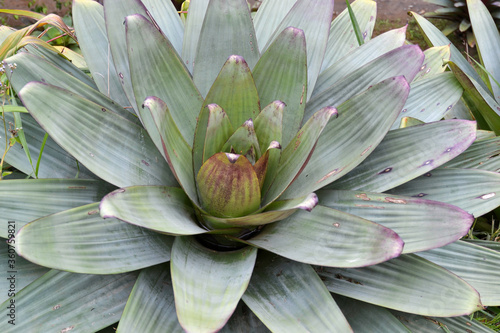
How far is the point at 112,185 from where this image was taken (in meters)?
1.42

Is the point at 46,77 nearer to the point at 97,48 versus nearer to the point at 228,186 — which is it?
the point at 97,48

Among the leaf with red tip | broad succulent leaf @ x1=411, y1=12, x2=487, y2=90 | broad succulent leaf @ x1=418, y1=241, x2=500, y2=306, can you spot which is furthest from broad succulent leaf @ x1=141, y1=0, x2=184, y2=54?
broad succulent leaf @ x1=411, y1=12, x2=487, y2=90

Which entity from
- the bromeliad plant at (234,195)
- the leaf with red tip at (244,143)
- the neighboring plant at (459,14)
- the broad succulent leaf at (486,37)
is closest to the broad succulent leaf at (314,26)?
the bromeliad plant at (234,195)

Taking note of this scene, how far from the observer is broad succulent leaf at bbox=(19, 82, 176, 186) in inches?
49.1

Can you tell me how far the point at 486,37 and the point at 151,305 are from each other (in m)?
2.32

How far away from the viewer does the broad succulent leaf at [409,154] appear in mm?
1410

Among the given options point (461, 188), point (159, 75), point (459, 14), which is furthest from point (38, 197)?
point (459, 14)

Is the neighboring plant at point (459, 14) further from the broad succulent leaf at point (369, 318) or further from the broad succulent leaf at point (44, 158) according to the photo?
the broad succulent leaf at point (44, 158)

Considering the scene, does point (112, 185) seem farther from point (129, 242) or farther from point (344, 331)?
point (344, 331)

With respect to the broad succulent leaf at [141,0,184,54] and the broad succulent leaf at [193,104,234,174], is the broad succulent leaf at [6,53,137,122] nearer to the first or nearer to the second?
the broad succulent leaf at [193,104,234,174]

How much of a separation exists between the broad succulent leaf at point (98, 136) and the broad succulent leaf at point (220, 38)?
0.32 metres

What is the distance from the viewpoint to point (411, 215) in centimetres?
128

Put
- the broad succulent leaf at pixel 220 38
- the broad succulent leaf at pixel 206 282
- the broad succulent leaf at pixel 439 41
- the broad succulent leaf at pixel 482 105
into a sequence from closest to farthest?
the broad succulent leaf at pixel 206 282, the broad succulent leaf at pixel 220 38, the broad succulent leaf at pixel 482 105, the broad succulent leaf at pixel 439 41

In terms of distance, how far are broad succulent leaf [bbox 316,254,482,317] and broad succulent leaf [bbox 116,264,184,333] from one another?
45cm
